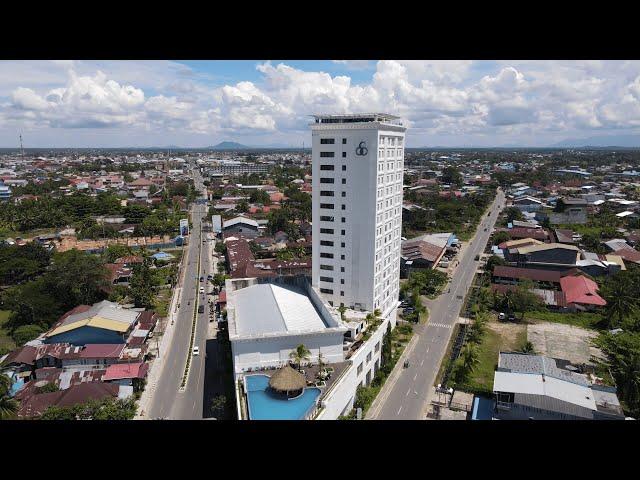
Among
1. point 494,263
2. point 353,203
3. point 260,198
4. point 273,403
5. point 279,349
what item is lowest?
point 494,263

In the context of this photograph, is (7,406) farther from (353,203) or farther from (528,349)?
(528,349)

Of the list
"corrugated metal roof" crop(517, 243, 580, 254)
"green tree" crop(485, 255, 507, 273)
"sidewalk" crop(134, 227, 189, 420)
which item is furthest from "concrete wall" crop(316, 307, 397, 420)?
"corrugated metal roof" crop(517, 243, 580, 254)

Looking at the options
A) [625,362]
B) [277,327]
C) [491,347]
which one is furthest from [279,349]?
[625,362]

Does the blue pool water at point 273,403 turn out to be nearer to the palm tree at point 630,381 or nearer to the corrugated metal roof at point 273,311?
the corrugated metal roof at point 273,311
